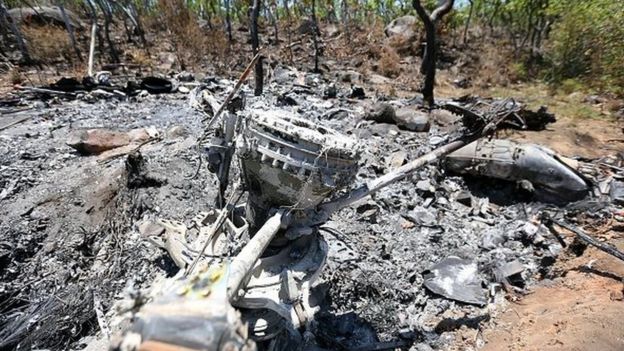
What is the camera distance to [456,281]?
3797 mm

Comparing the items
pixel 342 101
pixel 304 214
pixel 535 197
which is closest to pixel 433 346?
pixel 304 214

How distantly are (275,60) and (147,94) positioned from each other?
684 centimetres

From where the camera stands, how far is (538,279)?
157 inches

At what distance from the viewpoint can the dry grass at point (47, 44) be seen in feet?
45.2

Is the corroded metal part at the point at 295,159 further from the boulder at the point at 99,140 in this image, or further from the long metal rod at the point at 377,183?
the boulder at the point at 99,140

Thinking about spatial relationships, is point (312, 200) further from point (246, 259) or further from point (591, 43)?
point (591, 43)

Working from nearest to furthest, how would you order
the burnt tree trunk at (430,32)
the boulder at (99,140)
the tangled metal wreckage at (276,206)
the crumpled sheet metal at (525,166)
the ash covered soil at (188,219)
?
the tangled metal wreckage at (276,206)
the ash covered soil at (188,219)
the crumpled sheet metal at (525,166)
the boulder at (99,140)
the burnt tree trunk at (430,32)

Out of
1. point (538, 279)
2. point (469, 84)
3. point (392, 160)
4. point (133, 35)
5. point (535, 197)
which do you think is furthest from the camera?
point (133, 35)

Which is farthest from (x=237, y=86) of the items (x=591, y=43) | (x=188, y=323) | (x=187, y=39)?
(x=187, y=39)

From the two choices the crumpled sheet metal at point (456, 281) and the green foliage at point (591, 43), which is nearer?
the crumpled sheet metal at point (456, 281)

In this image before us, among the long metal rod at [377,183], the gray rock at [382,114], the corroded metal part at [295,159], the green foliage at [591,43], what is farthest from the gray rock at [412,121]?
the green foliage at [591,43]

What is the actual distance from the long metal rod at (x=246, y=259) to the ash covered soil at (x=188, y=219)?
0.96 metres

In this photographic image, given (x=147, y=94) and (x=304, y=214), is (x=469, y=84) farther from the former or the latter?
(x=304, y=214)

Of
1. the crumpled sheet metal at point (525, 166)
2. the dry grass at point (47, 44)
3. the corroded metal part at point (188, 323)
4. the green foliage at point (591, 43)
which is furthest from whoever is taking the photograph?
the dry grass at point (47, 44)
